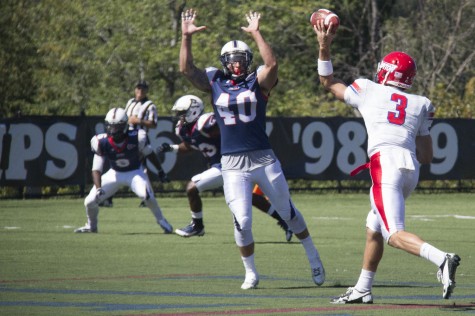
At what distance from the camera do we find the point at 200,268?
12656mm

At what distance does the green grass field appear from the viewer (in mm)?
9352

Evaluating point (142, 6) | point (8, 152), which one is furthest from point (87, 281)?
point (142, 6)

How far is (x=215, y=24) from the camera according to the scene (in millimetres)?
36562

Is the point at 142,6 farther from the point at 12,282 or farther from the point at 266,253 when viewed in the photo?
the point at 12,282

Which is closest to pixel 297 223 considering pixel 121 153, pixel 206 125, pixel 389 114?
pixel 389 114

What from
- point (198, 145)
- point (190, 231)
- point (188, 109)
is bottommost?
point (190, 231)

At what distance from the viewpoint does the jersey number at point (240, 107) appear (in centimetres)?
1104

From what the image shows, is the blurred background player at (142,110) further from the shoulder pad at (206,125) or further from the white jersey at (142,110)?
the shoulder pad at (206,125)

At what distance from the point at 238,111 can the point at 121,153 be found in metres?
7.07

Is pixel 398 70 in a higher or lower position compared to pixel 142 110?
higher

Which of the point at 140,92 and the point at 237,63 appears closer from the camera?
the point at 237,63

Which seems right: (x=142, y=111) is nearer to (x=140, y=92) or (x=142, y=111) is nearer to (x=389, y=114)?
(x=140, y=92)

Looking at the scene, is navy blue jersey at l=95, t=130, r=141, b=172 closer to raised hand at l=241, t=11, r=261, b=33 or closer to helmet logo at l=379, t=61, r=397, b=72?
raised hand at l=241, t=11, r=261, b=33

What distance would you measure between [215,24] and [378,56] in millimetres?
6495
